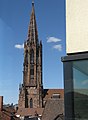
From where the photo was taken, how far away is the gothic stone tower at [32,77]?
224ft

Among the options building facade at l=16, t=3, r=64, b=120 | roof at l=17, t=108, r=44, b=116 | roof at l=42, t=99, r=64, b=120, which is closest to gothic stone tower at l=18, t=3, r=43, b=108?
building facade at l=16, t=3, r=64, b=120

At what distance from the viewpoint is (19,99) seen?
68312mm

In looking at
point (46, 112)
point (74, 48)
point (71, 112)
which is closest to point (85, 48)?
point (74, 48)

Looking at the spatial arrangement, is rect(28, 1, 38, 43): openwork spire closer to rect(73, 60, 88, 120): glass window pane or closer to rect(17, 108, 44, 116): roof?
rect(17, 108, 44, 116): roof

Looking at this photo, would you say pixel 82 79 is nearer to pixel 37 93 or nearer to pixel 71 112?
pixel 71 112

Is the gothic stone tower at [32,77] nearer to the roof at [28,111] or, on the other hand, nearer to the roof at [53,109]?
the roof at [28,111]

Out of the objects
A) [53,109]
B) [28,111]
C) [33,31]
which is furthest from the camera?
[33,31]

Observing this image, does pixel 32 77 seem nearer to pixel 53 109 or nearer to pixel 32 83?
pixel 32 83

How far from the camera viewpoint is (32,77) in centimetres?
7050

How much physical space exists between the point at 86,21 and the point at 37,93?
66694 millimetres

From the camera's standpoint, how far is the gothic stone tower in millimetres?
68375

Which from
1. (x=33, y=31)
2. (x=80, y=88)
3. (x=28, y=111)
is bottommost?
(x=28, y=111)

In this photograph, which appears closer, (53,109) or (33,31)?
(53,109)

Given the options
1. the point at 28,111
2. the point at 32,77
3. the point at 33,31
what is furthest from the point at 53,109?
the point at 33,31
